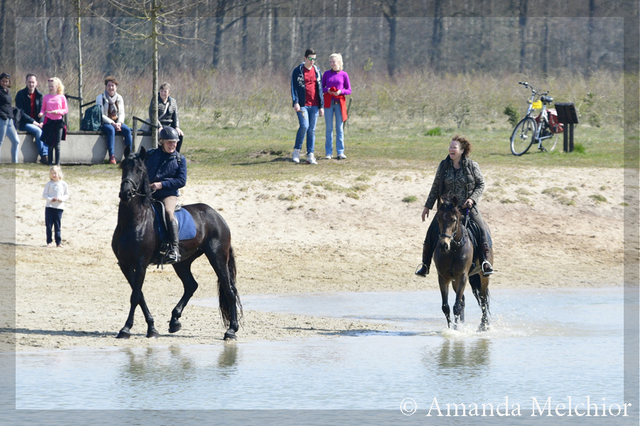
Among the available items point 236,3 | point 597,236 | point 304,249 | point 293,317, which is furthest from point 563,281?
point 236,3

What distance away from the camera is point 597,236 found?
17.9m

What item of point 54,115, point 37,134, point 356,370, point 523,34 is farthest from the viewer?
point 523,34

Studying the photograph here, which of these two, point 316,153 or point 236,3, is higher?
point 236,3

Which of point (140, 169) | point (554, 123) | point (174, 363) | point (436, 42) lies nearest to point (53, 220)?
point (140, 169)

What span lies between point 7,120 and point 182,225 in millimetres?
9721

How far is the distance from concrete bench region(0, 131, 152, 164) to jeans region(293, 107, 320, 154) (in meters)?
3.47

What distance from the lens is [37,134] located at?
19.5 meters

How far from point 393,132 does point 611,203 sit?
9583 millimetres

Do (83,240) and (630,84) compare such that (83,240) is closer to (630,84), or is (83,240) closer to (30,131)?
(30,131)

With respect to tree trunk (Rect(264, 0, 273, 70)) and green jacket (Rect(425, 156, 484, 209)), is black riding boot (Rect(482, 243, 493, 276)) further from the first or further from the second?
tree trunk (Rect(264, 0, 273, 70))

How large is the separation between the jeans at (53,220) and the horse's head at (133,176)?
216 inches

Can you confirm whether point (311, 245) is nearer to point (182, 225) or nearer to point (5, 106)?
point (182, 225)

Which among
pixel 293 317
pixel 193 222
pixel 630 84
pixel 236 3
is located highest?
pixel 236 3

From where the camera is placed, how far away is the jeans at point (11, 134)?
19.0 meters
